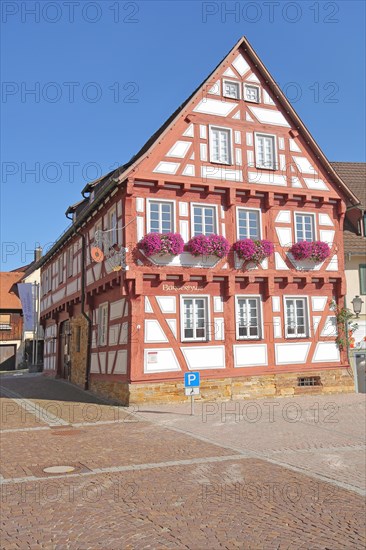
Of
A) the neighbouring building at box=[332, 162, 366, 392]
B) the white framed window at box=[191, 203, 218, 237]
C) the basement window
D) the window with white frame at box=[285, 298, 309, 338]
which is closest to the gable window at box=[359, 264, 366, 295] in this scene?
the neighbouring building at box=[332, 162, 366, 392]

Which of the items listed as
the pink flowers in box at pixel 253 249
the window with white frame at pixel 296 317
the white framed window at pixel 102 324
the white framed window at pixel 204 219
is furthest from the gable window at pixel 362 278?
the white framed window at pixel 102 324

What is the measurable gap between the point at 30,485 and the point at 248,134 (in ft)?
48.4

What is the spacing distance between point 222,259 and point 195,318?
6.94 ft

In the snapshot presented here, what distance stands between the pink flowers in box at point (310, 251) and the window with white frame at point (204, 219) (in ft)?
9.81

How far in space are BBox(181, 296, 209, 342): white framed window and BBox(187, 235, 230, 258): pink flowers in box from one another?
1.46 m

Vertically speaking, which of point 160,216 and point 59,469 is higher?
point 160,216

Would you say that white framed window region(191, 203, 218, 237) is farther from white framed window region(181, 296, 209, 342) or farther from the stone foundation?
the stone foundation

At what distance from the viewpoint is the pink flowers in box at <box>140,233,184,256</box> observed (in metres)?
17.0

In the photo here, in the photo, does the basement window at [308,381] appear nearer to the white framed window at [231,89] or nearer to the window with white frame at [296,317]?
the window with white frame at [296,317]

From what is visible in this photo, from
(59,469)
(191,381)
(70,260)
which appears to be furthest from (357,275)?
(59,469)

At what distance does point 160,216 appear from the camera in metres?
17.9

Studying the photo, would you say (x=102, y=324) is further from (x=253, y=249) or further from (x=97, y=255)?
(x=253, y=249)

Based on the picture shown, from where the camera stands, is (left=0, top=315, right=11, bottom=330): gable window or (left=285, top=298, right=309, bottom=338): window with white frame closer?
(left=285, top=298, right=309, bottom=338): window with white frame

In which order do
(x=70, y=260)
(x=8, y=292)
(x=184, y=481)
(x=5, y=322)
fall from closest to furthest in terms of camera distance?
(x=184, y=481)
(x=70, y=260)
(x=5, y=322)
(x=8, y=292)
